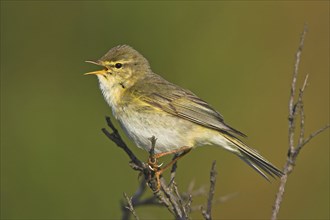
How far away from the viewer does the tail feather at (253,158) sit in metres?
4.21

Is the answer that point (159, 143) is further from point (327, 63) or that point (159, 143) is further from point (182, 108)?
point (327, 63)

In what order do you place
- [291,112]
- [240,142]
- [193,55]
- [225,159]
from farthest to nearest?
[193,55], [225,159], [240,142], [291,112]

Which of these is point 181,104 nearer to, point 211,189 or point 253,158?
point 253,158

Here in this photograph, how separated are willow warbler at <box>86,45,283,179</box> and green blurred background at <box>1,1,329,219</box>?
1.28 m

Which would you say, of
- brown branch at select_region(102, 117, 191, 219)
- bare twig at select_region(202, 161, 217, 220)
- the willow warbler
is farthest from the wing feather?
bare twig at select_region(202, 161, 217, 220)

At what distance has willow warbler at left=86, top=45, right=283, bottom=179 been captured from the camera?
4.34 meters

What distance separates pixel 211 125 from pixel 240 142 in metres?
0.22

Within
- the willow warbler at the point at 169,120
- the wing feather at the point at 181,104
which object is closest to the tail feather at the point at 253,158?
the willow warbler at the point at 169,120

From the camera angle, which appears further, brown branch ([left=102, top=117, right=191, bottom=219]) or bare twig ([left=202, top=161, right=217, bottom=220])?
brown branch ([left=102, top=117, right=191, bottom=219])

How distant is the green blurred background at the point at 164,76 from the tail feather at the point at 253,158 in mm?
1349

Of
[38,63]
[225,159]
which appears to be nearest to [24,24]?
[38,63]

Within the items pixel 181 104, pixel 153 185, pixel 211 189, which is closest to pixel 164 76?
pixel 181 104

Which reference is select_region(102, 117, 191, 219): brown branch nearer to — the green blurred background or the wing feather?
the wing feather

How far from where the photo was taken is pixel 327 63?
21.0 ft
